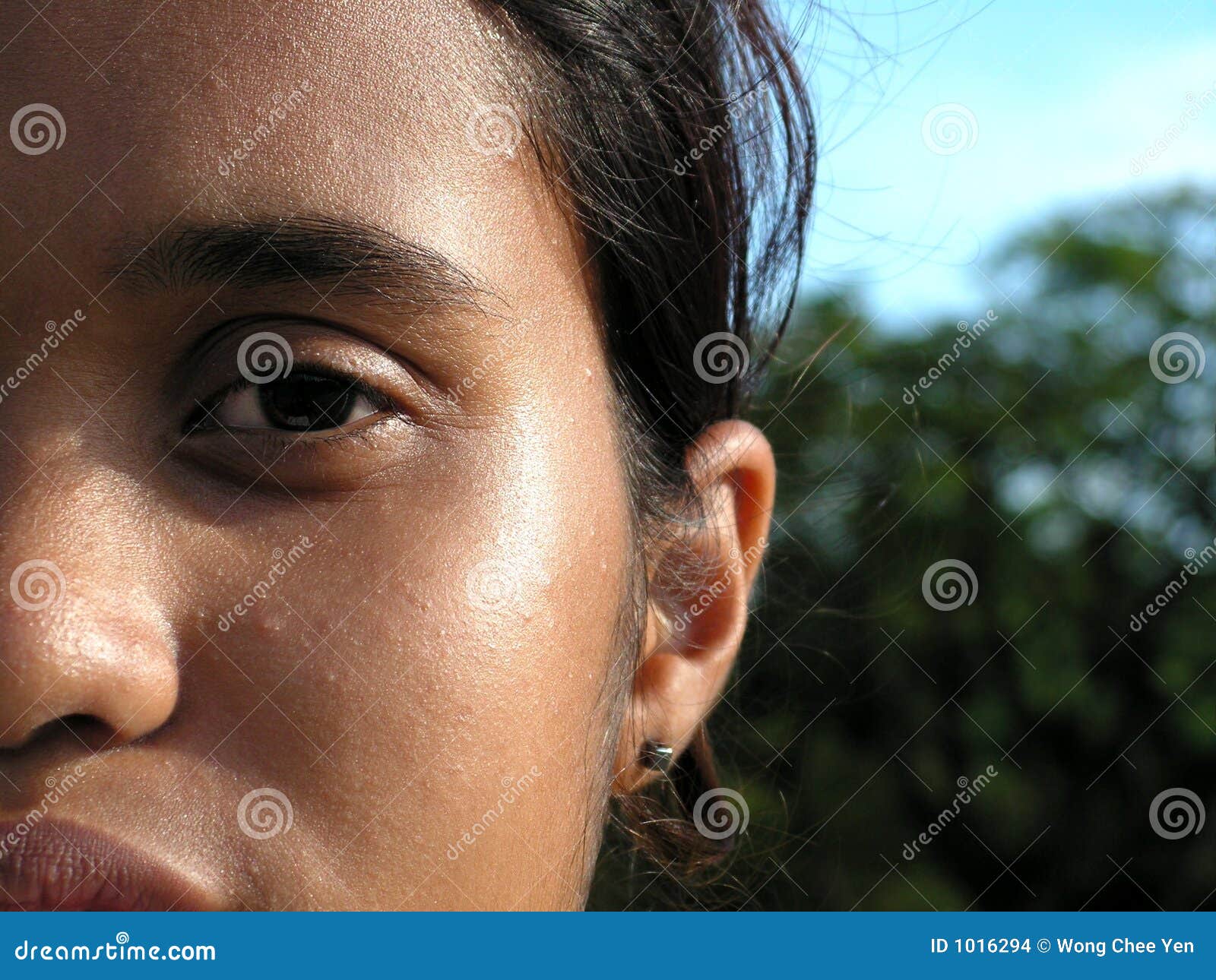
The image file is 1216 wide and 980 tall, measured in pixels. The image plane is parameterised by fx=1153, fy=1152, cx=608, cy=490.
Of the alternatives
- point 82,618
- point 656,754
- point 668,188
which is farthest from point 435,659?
point 668,188

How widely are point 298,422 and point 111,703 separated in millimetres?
534

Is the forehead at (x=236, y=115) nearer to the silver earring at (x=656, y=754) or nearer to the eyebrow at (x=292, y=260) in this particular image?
the eyebrow at (x=292, y=260)

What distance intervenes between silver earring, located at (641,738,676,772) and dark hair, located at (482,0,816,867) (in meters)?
0.26

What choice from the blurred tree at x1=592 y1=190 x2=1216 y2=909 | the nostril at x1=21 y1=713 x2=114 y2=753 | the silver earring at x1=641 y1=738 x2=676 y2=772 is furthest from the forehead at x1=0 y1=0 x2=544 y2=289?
the blurred tree at x1=592 y1=190 x2=1216 y2=909

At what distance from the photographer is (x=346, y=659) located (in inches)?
67.1

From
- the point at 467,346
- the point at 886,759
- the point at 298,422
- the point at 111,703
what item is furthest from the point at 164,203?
the point at 886,759

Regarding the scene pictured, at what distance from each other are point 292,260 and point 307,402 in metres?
0.24

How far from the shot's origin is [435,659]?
1.77 metres

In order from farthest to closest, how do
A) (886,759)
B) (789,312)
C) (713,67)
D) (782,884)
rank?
(886,759) < (782,884) < (789,312) < (713,67)

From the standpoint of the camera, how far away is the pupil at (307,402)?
5.97 ft

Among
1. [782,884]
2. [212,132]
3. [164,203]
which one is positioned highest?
[212,132]

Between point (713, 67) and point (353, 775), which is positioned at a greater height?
point (713, 67)

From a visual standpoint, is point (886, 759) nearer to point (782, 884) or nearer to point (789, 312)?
point (782, 884)

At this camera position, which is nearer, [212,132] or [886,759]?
[212,132]
